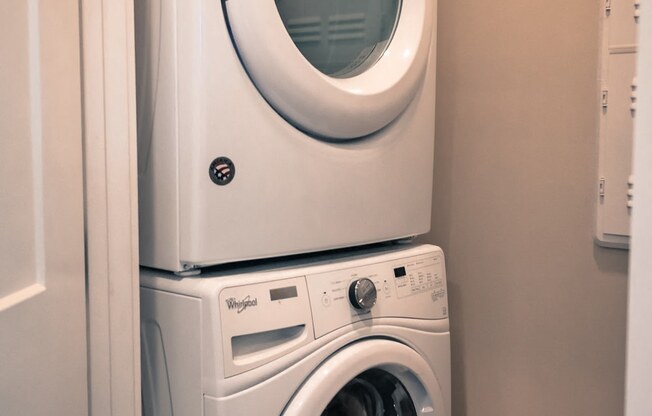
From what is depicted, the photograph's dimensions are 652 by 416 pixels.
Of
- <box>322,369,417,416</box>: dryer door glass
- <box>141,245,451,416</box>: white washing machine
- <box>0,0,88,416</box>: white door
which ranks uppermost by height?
<box>0,0,88,416</box>: white door

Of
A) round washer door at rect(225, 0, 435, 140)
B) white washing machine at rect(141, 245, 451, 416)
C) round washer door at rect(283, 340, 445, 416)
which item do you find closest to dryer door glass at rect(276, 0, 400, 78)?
round washer door at rect(225, 0, 435, 140)

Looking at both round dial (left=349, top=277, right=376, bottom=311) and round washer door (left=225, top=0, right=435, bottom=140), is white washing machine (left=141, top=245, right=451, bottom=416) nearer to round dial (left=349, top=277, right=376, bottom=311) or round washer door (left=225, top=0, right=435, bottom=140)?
round dial (left=349, top=277, right=376, bottom=311)

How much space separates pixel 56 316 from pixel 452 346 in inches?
44.4

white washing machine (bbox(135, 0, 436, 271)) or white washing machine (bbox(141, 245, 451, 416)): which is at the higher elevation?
white washing machine (bbox(135, 0, 436, 271))

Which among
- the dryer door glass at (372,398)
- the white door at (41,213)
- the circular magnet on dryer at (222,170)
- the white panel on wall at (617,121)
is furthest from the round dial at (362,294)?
the white panel on wall at (617,121)

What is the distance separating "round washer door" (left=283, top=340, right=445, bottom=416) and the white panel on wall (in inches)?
20.8

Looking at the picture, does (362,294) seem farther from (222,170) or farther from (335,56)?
(335,56)

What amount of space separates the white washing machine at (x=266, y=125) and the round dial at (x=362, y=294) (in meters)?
0.09

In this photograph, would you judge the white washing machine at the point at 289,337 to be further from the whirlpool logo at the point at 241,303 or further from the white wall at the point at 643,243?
the white wall at the point at 643,243

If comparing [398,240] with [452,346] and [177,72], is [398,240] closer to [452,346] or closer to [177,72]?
[452,346]

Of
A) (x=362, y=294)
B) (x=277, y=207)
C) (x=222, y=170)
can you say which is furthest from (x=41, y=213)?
(x=362, y=294)

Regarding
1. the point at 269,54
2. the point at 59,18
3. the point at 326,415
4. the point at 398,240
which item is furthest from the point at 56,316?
the point at 398,240

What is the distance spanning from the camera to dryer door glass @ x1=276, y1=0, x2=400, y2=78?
1.25 m

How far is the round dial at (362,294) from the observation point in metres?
1.22
